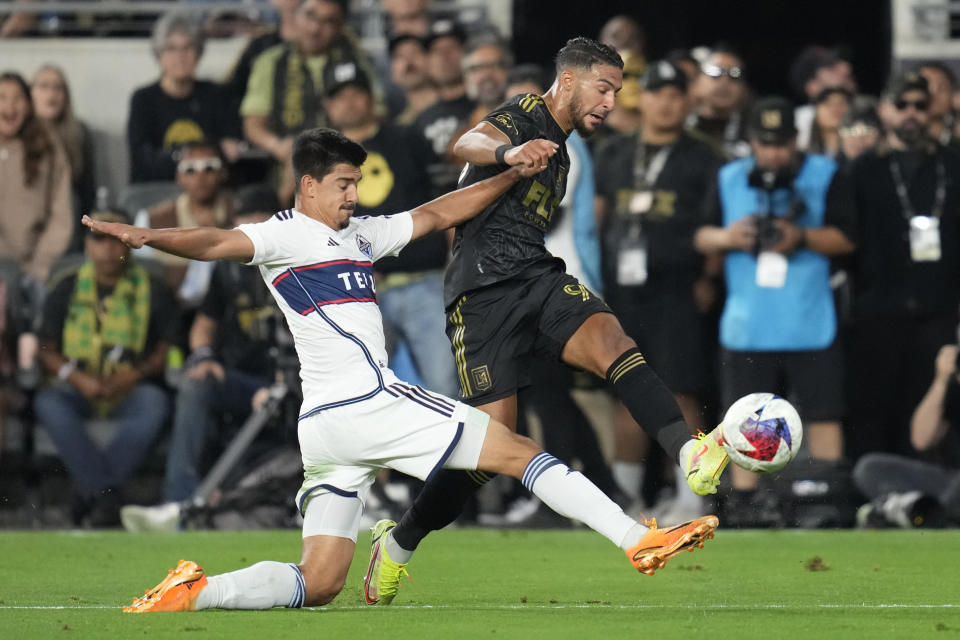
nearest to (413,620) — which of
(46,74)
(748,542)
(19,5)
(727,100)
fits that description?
(748,542)

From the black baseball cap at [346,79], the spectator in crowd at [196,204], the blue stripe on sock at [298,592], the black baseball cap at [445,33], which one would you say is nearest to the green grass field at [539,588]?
the blue stripe on sock at [298,592]

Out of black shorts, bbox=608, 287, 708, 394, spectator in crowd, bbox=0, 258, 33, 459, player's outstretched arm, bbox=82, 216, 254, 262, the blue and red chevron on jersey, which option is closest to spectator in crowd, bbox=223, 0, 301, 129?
spectator in crowd, bbox=0, 258, 33, 459

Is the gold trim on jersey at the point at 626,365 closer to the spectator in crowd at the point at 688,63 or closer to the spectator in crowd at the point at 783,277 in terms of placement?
the spectator in crowd at the point at 783,277

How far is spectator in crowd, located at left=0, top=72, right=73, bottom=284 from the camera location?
1220 centimetres

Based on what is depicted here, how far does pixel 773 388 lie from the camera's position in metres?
10.9

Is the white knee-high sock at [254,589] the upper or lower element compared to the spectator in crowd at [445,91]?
lower

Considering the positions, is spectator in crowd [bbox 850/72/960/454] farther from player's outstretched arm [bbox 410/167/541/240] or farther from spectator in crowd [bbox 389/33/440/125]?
player's outstretched arm [bbox 410/167/541/240]

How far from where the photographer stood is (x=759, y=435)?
20.5 ft

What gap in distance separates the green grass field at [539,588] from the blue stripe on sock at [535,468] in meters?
0.53

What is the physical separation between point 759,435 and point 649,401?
63 cm

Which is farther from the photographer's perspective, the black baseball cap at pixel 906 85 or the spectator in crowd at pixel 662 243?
the black baseball cap at pixel 906 85

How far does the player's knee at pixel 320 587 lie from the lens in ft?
21.3

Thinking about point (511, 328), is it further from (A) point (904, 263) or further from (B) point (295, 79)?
(B) point (295, 79)

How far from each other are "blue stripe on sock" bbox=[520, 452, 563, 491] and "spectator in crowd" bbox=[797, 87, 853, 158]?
251 inches
